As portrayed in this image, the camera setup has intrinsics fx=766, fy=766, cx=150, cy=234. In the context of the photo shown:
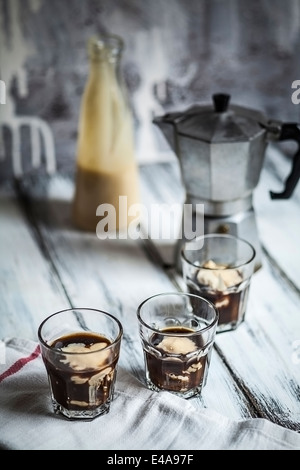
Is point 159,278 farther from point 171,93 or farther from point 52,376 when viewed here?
point 171,93

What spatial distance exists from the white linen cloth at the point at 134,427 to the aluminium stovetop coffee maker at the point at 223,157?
1.09 ft

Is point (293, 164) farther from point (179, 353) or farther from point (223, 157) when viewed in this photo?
point (179, 353)

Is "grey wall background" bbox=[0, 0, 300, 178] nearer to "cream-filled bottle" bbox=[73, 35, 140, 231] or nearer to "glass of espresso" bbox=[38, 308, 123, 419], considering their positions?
"cream-filled bottle" bbox=[73, 35, 140, 231]

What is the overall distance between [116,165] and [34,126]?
263 mm

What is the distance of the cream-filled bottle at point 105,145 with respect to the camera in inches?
46.3

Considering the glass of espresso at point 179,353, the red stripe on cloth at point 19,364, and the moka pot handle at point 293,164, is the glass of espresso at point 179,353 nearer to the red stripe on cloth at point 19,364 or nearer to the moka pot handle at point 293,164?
the red stripe on cloth at point 19,364

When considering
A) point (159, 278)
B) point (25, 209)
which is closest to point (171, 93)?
point (25, 209)

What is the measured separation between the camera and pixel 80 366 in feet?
2.60

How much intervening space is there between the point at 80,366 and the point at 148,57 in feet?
2.53

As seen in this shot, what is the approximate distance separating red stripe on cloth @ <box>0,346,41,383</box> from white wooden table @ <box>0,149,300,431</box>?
0.23 feet

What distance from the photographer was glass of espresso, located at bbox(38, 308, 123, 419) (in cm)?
79

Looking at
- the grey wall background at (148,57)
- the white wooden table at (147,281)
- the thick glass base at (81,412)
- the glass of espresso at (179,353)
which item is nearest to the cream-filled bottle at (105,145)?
the white wooden table at (147,281)

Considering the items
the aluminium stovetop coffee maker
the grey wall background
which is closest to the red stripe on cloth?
the aluminium stovetop coffee maker

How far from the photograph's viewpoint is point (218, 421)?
2.60 ft
